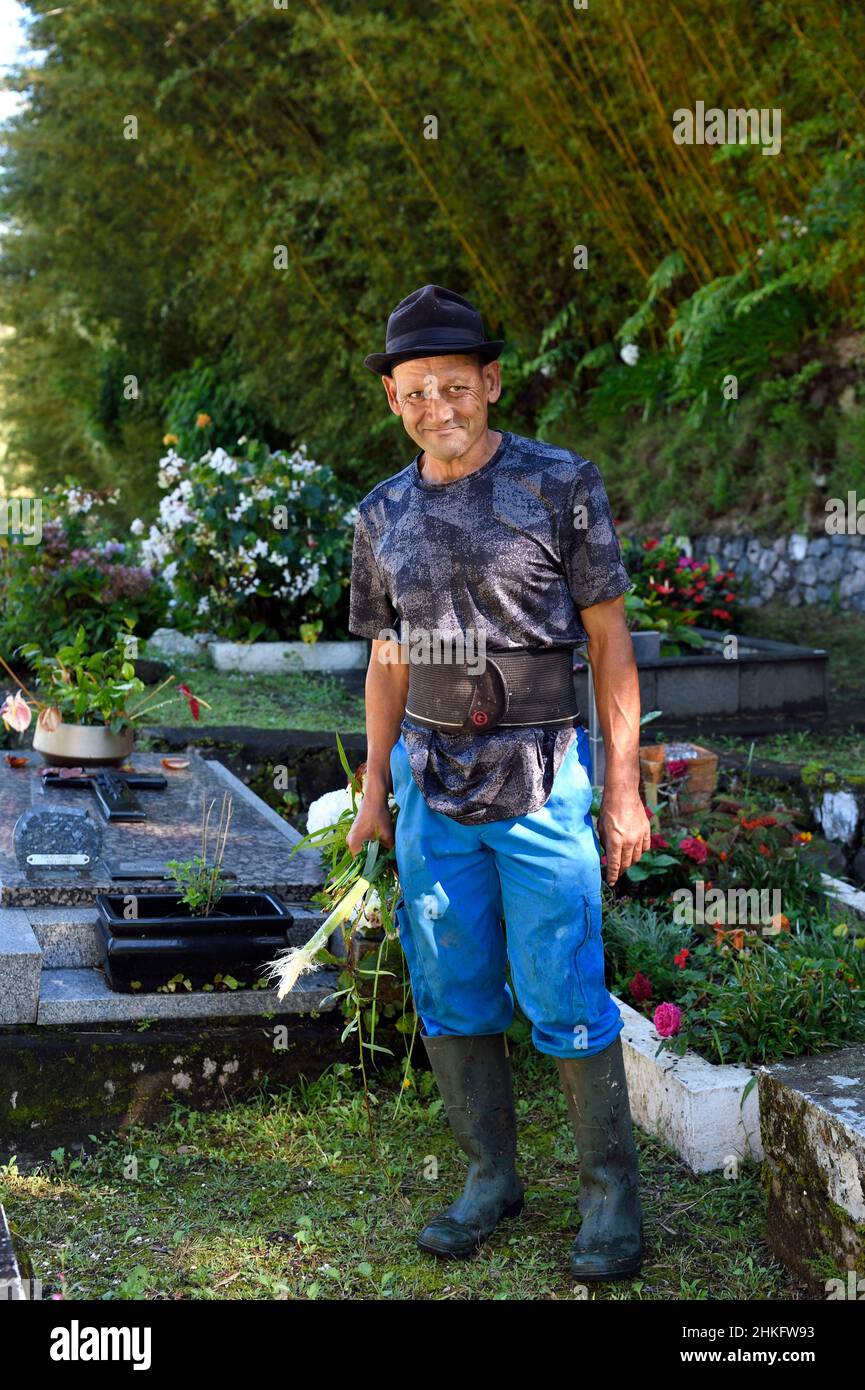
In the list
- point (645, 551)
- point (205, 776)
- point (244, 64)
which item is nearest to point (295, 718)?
point (205, 776)

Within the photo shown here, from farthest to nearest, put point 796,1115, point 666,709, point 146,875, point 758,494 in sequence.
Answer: point 758,494, point 666,709, point 146,875, point 796,1115

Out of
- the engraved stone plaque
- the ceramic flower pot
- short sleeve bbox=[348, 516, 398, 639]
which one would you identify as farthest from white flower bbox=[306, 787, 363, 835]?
the ceramic flower pot

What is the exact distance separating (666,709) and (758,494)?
4126mm

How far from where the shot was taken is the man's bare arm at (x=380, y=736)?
2.98 meters

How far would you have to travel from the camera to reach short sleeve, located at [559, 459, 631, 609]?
2730mm

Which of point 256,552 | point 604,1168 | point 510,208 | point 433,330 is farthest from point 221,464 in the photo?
point 604,1168

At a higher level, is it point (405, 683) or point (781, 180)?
point (781, 180)

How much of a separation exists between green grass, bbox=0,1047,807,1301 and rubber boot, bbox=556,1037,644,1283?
2.1 inches

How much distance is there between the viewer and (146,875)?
4.35 m

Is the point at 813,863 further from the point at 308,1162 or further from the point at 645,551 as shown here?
the point at 645,551

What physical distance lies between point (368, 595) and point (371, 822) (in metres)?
0.48

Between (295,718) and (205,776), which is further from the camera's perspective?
(295,718)

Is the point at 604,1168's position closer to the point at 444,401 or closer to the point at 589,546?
the point at 589,546

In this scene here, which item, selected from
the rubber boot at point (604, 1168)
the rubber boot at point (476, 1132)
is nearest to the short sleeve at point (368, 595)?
the rubber boot at point (476, 1132)
